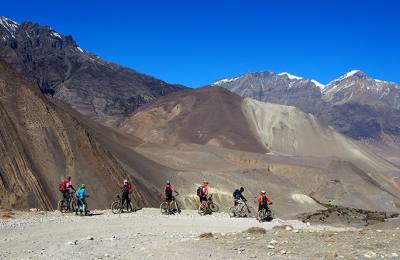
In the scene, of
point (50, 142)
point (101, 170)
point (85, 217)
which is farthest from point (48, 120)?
point (85, 217)

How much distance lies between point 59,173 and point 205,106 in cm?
13476

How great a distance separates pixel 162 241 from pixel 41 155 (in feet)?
99.4

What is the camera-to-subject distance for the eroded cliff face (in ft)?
139

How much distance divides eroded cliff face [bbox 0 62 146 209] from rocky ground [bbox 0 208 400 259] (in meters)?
15.0

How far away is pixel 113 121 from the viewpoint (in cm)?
19412

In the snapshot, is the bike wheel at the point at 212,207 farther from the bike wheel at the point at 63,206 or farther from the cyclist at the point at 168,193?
the bike wheel at the point at 63,206

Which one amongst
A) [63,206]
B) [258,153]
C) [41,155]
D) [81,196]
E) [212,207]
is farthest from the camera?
[258,153]

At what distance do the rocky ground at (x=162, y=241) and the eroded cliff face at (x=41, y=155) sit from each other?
14990mm

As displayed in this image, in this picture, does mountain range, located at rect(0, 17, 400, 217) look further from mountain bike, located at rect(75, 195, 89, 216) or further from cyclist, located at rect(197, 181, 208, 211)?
cyclist, located at rect(197, 181, 208, 211)

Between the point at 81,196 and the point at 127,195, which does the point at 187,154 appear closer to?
the point at 127,195

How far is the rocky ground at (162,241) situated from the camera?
17219 mm

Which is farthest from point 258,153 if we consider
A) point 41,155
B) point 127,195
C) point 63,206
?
point 63,206

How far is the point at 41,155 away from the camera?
159 feet

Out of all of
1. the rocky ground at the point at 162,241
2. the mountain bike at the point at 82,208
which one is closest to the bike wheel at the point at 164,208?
the rocky ground at the point at 162,241
